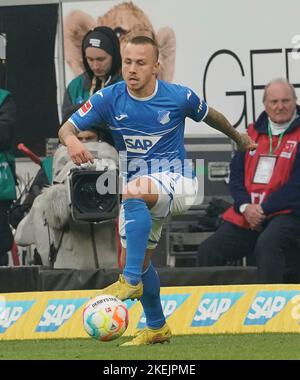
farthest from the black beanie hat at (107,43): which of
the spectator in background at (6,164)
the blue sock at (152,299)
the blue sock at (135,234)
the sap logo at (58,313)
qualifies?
the blue sock at (135,234)

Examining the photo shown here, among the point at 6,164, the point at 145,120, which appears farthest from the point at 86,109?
the point at 6,164

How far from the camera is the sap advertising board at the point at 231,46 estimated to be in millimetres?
11859

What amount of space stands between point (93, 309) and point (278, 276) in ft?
9.50

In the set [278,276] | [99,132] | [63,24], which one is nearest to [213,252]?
[278,276]

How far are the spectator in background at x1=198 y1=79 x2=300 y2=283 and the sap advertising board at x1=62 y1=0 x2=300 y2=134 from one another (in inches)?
29.2

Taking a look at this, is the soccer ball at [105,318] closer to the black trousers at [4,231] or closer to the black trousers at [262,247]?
the black trousers at [262,247]

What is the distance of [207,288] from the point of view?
10008mm

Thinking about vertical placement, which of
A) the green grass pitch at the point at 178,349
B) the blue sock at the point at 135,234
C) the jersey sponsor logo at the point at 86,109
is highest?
the jersey sponsor logo at the point at 86,109

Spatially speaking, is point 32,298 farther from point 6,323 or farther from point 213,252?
point 213,252

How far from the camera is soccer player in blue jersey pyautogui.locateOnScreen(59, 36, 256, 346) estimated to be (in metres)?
8.52

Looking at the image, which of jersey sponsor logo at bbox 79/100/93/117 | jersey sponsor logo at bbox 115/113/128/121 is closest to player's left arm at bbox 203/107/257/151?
jersey sponsor logo at bbox 115/113/128/121

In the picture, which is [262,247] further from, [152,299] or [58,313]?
[152,299]

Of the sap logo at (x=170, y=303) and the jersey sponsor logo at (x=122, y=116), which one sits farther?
the sap logo at (x=170, y=303)

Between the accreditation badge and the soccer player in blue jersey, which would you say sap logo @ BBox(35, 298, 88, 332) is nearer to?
the soccer player in blue jersey
